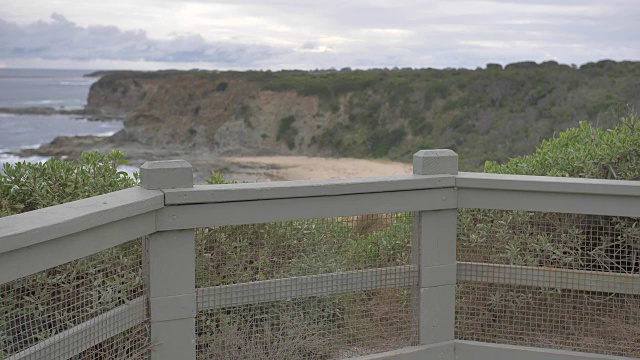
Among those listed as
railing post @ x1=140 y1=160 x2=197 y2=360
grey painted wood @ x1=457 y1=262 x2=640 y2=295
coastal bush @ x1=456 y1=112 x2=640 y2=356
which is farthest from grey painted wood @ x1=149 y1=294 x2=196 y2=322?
coastal bush @ x1=456 y1=112 x2=640 y2=356

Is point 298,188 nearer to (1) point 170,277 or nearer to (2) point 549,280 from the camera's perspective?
(1) point 170,277

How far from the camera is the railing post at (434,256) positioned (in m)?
3.71

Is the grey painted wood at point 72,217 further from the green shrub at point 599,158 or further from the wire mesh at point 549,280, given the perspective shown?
the green shrub at point 599,158

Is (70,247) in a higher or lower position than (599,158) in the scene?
lower

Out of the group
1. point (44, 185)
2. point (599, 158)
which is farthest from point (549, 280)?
point (44, 185)

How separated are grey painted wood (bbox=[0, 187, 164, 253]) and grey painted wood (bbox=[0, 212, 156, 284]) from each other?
3cm

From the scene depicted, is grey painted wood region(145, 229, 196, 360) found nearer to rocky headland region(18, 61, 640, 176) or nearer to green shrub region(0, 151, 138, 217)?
green shrub region(0, 151, 138, 217)

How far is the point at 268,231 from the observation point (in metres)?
3.94

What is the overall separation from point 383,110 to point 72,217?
175ft

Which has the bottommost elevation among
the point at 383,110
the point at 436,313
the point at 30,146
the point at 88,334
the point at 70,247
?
the point at 30,146

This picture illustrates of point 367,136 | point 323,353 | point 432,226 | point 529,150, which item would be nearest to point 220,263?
point 323,353

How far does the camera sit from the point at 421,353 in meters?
3.78

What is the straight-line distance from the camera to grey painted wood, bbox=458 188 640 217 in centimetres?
370

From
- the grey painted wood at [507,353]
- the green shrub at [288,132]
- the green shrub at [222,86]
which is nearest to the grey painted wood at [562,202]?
the grey painted wood at [507,353]
